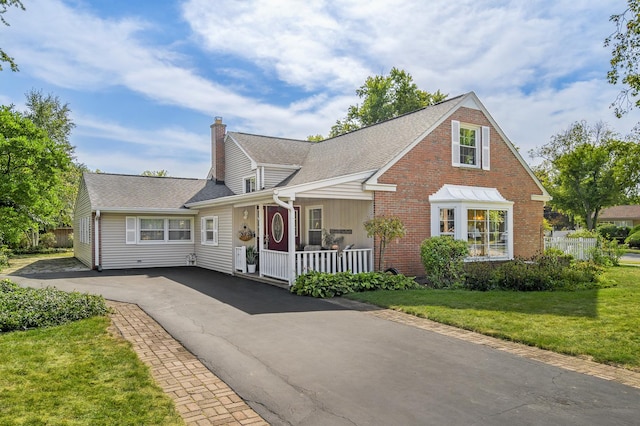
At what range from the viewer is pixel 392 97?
123 feet

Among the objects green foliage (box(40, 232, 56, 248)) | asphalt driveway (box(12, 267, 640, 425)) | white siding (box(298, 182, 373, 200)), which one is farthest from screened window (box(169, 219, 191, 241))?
green foliage (box(40, 232, 56, 248))

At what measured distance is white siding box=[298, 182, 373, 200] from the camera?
12078 mm

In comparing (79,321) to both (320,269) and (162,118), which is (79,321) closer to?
(320,269)

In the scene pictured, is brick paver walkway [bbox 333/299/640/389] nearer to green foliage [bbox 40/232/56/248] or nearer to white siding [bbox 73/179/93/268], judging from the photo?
white siding [bbox 73/179/93/268]

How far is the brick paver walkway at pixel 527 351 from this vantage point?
5.35m

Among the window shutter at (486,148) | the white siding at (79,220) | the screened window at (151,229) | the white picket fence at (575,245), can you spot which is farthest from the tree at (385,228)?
the white siding at (79,220)

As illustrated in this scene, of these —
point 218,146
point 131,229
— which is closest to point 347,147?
point 218,146

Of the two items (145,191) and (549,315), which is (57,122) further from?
(549,315)

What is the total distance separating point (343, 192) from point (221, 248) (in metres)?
6.82

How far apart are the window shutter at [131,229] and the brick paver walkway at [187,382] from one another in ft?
38.8

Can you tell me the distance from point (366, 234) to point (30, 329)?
8.98m

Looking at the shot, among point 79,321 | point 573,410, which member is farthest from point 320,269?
point 573,410

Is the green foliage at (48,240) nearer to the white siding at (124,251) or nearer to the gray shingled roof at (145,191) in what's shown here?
the gray shingled roof at (145,191)

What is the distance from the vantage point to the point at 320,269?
1279 centimetres
